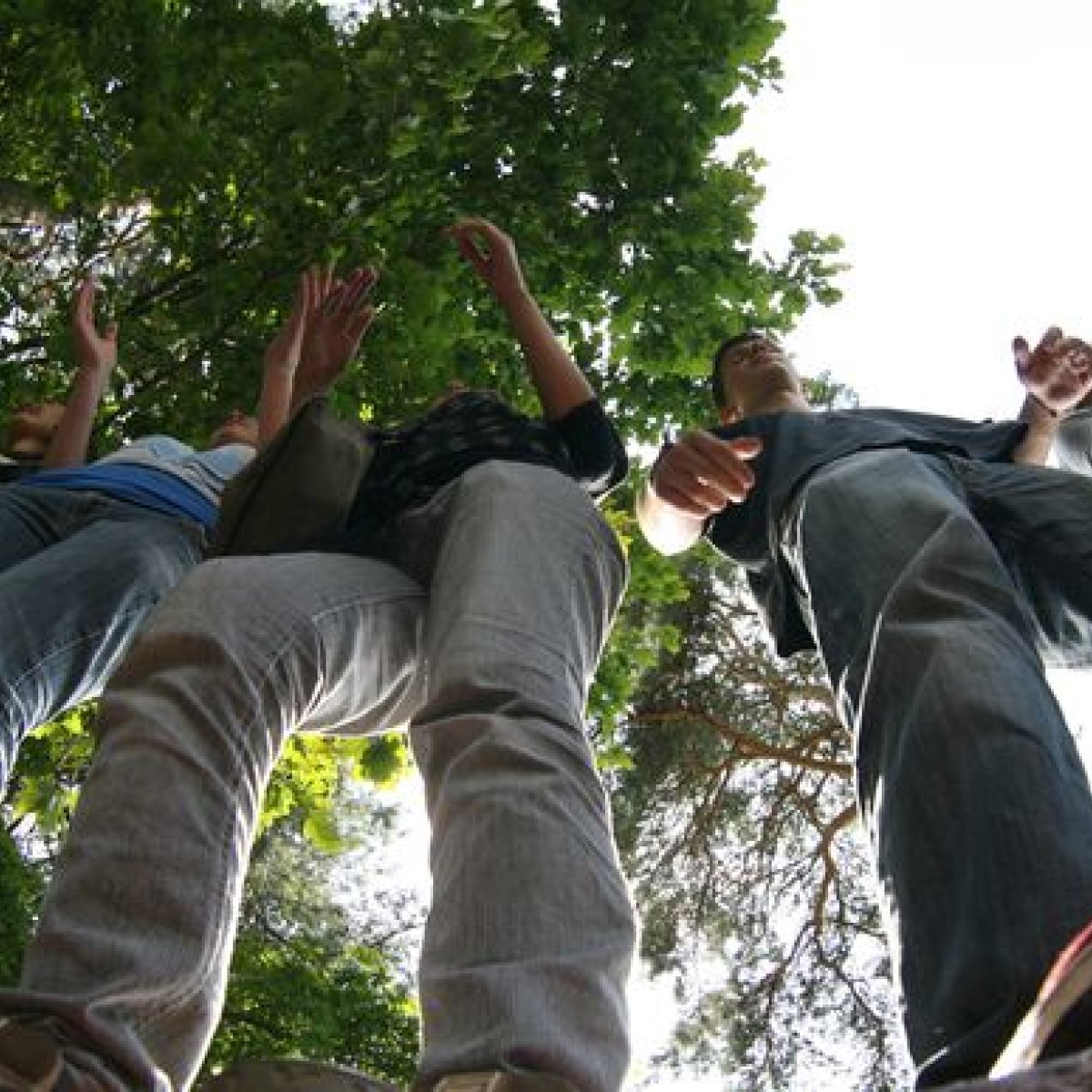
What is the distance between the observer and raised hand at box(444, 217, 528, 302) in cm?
305

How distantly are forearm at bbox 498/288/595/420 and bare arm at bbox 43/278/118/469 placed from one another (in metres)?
1.62

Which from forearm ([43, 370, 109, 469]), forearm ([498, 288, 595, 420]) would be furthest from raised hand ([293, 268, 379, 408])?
forearm ([43, 370, 109, 469])

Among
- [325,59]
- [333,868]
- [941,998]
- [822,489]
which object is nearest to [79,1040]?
[941,998]

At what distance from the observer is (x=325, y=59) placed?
5.57 meters

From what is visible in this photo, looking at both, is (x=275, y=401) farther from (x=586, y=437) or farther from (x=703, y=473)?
(x=703, y=473)

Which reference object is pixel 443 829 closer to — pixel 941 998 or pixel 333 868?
pixel 941 998

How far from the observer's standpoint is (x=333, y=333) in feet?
10.3

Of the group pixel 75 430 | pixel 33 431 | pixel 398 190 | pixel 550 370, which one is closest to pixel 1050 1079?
pixel 550 370

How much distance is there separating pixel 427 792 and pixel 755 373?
190 centimetres

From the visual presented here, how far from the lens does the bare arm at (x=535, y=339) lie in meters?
2.81

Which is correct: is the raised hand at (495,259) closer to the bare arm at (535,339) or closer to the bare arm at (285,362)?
the bare arm at (535,339)

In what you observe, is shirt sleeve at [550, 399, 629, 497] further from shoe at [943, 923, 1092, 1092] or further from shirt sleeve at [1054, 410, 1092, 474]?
shoe at [943, 923, 1092, 1092]

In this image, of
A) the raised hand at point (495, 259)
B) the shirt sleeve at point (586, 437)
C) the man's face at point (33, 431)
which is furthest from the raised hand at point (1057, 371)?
the man's face at point (33, 431)

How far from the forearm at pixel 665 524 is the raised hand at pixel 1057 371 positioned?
777 millimetres
